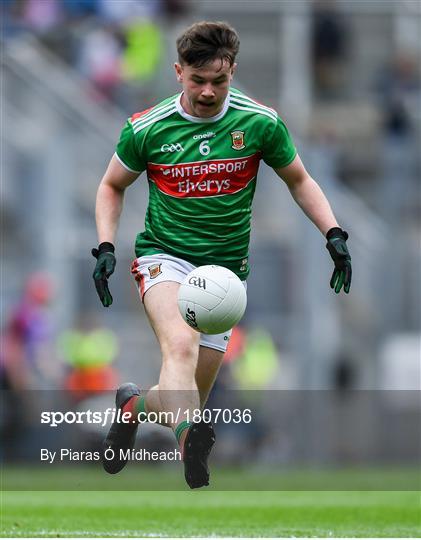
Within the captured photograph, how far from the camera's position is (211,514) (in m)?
10.2

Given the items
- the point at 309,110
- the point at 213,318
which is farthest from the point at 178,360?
the point at 309,110

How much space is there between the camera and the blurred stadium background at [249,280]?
17250 millimetres

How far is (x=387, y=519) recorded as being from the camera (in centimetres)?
962

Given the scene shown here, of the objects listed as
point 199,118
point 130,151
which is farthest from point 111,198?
point 199,118

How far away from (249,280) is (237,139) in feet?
33.1

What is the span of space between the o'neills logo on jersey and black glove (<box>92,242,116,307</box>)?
1.52ft

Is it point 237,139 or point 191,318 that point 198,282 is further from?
point 237,139

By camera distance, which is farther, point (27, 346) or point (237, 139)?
point (27, 346)

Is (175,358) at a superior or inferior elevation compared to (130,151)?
inferior

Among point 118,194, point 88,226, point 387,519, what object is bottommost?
point 387,519

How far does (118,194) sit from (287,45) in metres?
15.9

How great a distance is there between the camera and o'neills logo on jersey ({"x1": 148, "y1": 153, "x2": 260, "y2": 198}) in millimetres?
7992

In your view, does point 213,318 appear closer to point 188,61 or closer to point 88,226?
point 188,61

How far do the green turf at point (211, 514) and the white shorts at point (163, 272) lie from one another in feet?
3.41
